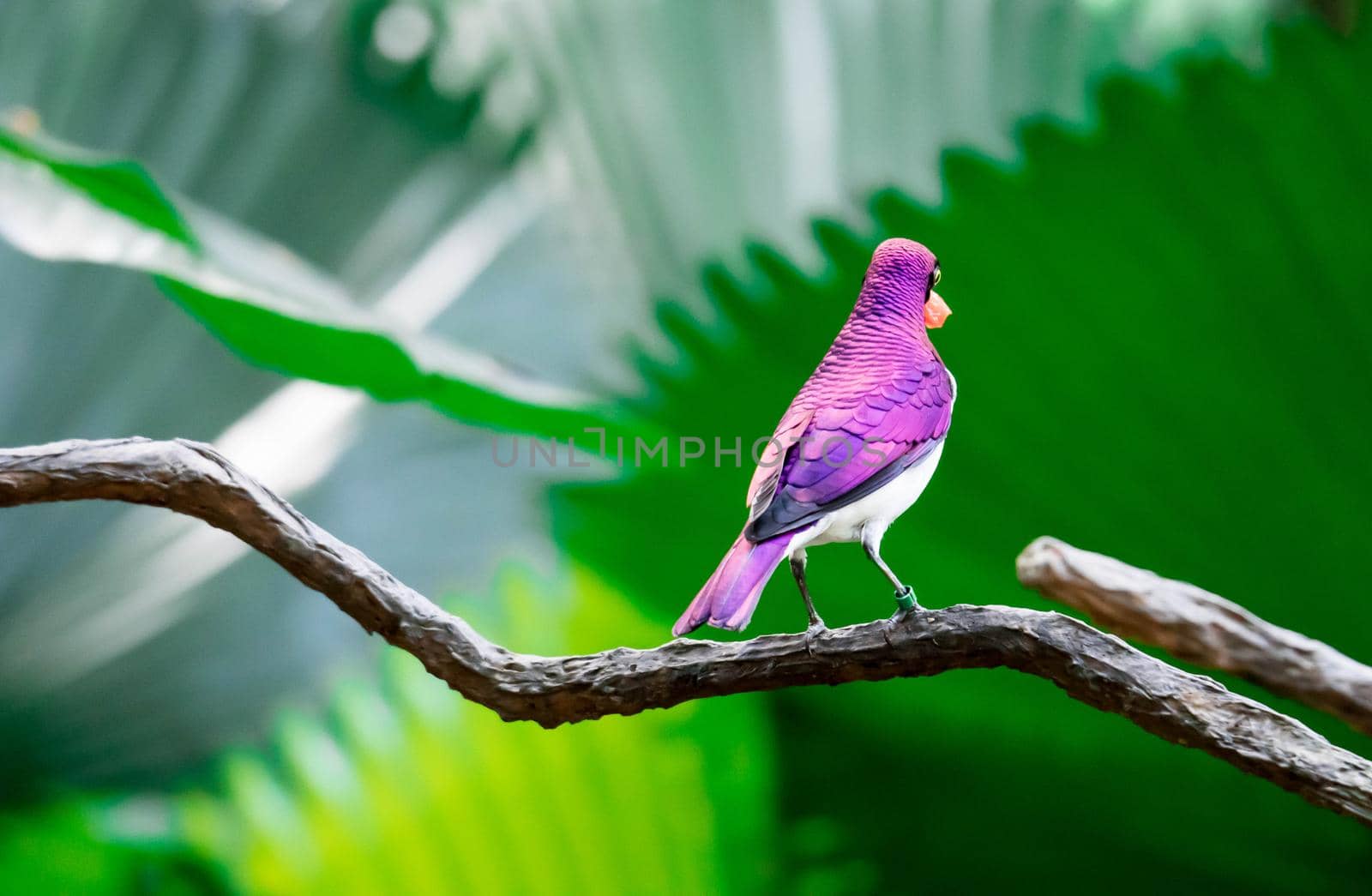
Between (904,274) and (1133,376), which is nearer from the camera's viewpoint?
(904,274)

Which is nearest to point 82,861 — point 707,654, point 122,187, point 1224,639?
point 122,187

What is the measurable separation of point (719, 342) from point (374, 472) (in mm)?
Result: 1191

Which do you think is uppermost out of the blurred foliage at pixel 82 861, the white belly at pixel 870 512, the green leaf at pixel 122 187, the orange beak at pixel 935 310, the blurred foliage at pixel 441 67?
the blurred foliage at pixel 441 67

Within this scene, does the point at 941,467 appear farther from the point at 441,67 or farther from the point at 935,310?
the point at 441,67

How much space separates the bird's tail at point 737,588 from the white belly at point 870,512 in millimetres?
17

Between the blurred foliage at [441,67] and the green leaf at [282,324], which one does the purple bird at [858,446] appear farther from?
the blurred foliage at [441,67]

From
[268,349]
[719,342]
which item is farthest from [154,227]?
[719,342]

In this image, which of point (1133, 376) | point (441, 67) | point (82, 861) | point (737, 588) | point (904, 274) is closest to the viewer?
point (737, 588)

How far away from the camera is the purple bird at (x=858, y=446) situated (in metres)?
0.44

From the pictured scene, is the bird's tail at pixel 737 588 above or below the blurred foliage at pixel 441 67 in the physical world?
below

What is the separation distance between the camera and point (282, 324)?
547mm

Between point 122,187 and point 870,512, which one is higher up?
point 122,187

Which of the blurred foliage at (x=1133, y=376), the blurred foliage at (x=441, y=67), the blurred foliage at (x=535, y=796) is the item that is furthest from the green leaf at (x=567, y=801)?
the blurred foliage at (x=441, y=67)

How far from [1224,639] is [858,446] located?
15 centimetres
